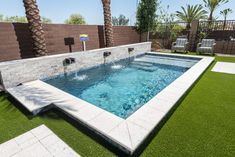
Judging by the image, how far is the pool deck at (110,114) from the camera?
2.72m

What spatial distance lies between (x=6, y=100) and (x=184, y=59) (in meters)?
9.98

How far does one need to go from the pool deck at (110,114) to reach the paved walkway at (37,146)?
603 millimetres

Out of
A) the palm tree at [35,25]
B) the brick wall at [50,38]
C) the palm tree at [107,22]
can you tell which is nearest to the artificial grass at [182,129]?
the palm tree at [35,25]

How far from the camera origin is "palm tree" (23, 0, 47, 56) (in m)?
6.29

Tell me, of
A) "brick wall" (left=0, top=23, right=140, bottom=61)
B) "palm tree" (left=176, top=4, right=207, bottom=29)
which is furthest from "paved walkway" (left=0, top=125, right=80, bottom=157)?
"palm tree" (left=176, top=4, right=207, bottom=29)

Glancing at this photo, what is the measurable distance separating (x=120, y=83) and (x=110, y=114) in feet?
10.6

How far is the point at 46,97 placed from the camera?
4.30 metres

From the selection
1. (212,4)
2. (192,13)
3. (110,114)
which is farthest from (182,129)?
(192,13)

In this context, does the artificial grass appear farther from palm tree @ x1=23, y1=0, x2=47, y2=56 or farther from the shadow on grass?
palm tree @ x1=23, y1=0, x2=47, y2=56

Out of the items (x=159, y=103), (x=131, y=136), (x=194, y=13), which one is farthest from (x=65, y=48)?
(x=194, y=13)

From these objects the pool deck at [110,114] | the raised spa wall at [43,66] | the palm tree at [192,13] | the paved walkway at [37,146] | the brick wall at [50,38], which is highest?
the palm tree at [192,13]

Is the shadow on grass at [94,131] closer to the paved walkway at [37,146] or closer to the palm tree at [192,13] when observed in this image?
the paved walkway at [37,146]

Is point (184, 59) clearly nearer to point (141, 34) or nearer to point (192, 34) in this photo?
point (192, 34)

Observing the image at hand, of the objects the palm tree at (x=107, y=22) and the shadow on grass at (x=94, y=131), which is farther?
the palm tree at (x=107, y=22)
